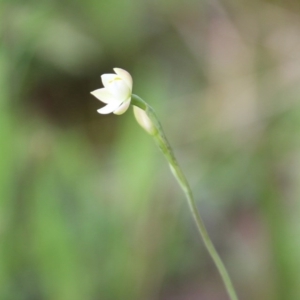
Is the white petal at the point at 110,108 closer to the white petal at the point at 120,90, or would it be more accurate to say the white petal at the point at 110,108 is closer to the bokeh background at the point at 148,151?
the white petal at the point at 120,90

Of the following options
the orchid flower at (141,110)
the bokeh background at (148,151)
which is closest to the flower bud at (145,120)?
the orchid flower at (141,110)

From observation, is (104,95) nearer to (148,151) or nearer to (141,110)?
(141,110)

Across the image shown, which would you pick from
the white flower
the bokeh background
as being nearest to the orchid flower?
the white flower

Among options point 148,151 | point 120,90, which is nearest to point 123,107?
point 120,90

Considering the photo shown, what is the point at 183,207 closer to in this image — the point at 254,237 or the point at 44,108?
the point at 254,237

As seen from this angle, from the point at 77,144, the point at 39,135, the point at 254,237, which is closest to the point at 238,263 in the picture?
the point at 254,237

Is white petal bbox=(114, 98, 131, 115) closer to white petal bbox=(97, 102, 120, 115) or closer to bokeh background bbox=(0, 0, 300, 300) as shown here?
white petal bbox=(97, 102, 120, 115)
